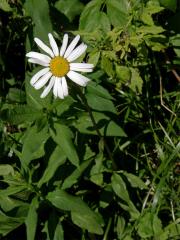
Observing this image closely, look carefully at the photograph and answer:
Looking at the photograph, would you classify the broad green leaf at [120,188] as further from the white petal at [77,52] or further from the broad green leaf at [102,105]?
the white petal at [77,52]

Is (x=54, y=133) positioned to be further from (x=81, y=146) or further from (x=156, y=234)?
(x=156, y=234)

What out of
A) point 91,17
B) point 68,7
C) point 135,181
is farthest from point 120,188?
point 68,7

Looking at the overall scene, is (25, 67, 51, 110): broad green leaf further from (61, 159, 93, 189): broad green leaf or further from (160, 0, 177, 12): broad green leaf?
(160, 0, 177, 12): broad green leaf

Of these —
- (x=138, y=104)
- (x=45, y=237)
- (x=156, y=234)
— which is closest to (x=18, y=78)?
(x=138, y=104)

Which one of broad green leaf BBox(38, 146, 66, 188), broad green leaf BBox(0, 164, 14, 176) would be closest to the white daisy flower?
broad green leaf BBox(38, 146, 66, 188)

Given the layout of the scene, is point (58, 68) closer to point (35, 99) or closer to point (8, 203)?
point (35, 99)

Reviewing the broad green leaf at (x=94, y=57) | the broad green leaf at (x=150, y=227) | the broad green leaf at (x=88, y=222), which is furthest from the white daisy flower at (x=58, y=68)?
the broad green leaf at (x=150, y=227)
